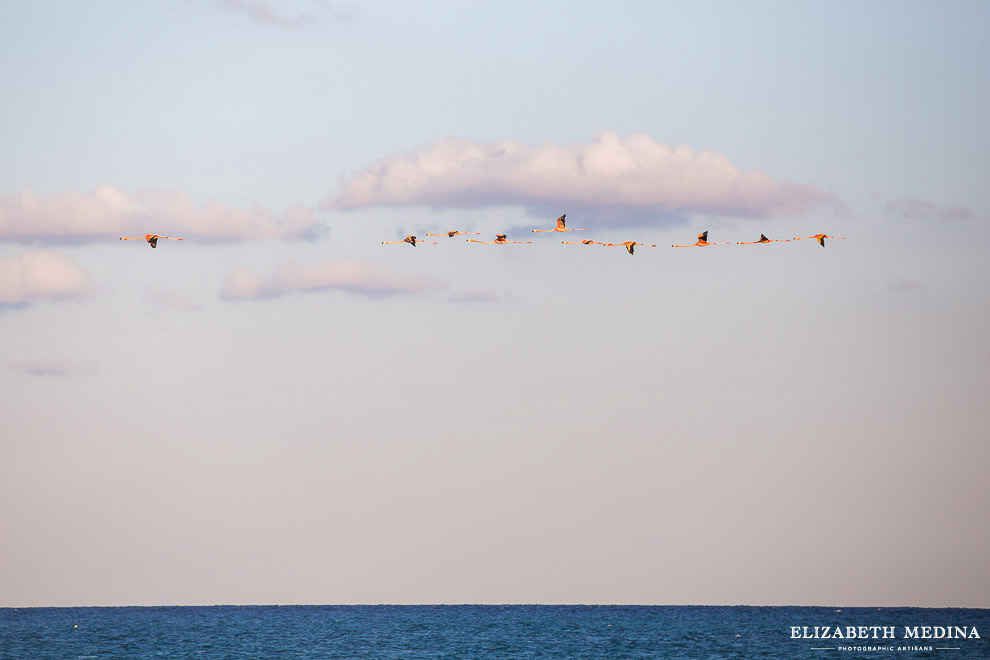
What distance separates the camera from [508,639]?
521 feet

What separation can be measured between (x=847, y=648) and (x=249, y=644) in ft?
221

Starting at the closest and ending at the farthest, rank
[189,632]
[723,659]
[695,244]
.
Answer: [695,244] → [723,659] → [189,632]

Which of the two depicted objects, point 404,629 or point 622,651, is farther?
point 404,629

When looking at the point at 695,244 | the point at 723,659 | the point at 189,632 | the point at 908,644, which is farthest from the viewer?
the point at 189,632

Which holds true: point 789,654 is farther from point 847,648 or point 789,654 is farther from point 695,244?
point 695,244

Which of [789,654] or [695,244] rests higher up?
[695,244]

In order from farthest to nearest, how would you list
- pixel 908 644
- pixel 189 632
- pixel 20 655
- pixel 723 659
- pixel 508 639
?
pixel 189 632 < pixel 508 639 < pixel 908 644 < pixel 20 655 < pixel 723 659

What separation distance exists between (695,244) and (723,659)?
7695 cm

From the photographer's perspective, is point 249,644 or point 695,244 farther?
point 249,644

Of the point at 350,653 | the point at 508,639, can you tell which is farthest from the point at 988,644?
the point at 350,653

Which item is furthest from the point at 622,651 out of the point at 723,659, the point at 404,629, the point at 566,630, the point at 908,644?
the point at 404,629

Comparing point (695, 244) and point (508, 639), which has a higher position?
point (695, 244)

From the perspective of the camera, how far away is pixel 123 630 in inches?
7180

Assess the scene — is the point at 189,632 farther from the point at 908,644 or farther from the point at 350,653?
the point at 908,644
